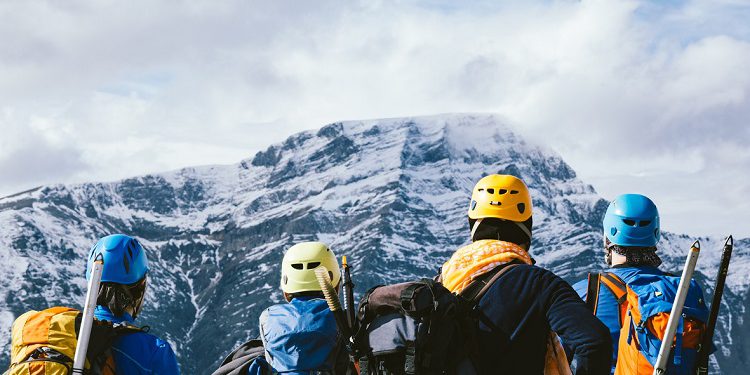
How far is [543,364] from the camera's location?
29.7 ft

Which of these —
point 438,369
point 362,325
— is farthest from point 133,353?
point 438,369

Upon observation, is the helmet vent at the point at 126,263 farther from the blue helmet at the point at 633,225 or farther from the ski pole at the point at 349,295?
the blue helmet at the point at 633,225

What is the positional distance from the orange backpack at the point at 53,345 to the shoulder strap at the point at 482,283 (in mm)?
3347

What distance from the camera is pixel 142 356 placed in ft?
31.2

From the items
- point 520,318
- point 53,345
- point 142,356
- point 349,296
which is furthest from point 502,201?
point 53,345

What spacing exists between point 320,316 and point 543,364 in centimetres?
366

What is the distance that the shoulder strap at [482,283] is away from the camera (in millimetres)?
9156

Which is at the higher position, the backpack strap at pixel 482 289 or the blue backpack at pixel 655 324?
the backpack strap at pixel 482 289

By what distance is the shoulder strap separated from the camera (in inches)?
360

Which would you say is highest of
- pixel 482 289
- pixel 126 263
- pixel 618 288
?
pixel 126 263

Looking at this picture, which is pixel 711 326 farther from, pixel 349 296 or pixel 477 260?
pixel 349 296

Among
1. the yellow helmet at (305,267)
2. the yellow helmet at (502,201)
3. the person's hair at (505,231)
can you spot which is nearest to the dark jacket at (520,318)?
the person's hair at (505,231)

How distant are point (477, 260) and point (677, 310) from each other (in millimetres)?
2075

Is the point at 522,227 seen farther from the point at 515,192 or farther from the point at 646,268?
the point at 646,268
